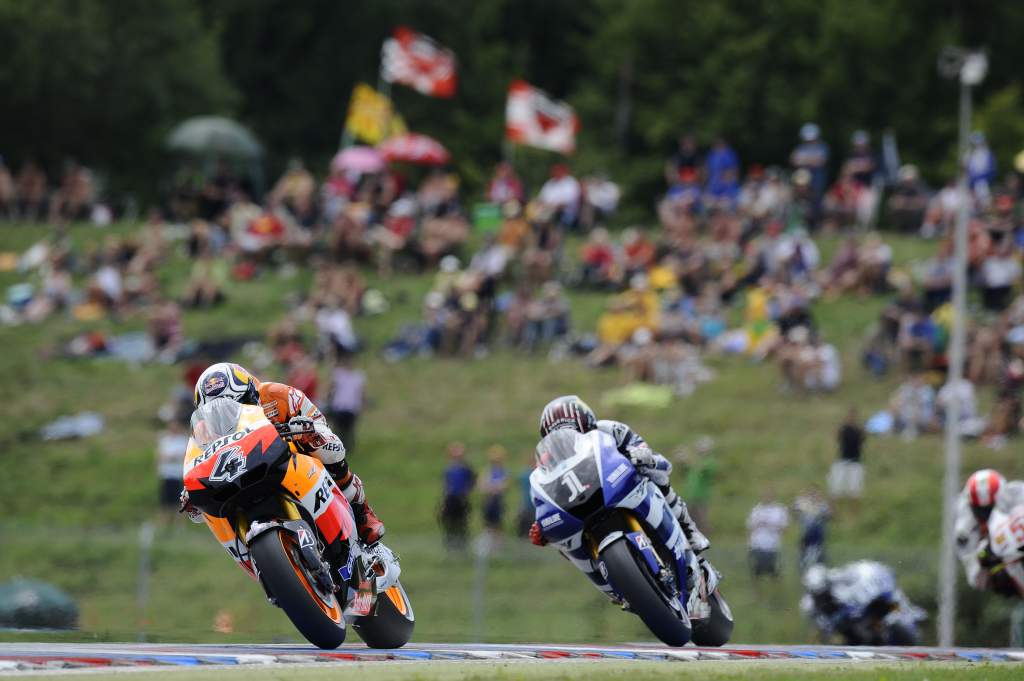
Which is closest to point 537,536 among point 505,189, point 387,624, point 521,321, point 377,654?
point 387,624

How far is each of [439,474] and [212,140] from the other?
16055mm

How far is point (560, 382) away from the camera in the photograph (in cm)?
3047

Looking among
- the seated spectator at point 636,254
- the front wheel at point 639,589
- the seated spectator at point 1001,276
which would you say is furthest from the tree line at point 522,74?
the front wheel at point 639,589

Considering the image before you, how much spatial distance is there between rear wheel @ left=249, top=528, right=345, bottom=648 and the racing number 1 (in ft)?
6.42

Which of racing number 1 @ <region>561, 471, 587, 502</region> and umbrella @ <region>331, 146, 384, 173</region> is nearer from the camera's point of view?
racing number 1 @ <region>561, 471, 587, 502</region>

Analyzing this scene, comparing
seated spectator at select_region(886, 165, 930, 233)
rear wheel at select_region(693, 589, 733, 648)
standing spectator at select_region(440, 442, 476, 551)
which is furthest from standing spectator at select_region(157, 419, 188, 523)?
rear wheel at select_region(693, 589, 733, 648)

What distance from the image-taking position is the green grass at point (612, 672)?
9891 mm

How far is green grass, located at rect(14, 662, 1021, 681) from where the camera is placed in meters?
9.89

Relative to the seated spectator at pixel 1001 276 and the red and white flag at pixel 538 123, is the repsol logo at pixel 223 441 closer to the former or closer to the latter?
the seated spectator at pixel 1001 276

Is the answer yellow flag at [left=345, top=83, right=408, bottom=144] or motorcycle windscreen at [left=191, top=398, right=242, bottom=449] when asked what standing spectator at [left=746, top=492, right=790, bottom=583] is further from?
yellow flag at [left=345, top=83, right=408, bottom=144]

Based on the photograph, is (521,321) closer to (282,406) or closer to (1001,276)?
(1001,276)

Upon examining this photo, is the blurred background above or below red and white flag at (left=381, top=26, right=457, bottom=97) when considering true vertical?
below

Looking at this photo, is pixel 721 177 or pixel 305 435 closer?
pixel 305 435

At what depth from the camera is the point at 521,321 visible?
3209 centimetres
